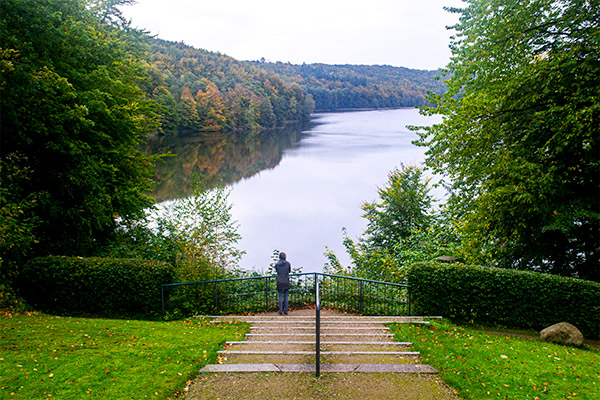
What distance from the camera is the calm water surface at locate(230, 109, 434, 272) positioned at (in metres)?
24.8

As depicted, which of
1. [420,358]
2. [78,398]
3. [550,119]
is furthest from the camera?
[550,119]

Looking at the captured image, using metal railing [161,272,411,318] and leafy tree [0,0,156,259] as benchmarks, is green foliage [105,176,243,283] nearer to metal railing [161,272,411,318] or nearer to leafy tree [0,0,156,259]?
leafy tree [0,0,156,259]

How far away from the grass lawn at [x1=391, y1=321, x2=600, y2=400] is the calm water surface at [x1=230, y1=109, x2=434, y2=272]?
39.5ft

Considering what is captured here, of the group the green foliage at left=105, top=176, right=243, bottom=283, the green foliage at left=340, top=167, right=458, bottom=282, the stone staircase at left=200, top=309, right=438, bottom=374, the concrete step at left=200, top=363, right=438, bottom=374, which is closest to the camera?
the concrete step at left=200, top=363, right=438, bottom=374

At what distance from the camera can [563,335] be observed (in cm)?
877

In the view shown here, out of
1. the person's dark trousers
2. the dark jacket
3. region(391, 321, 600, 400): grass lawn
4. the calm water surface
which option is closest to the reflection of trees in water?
the calm water surface

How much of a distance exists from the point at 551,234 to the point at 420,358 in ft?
22.6

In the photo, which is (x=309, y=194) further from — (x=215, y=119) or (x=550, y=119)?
(x=215, y=119)

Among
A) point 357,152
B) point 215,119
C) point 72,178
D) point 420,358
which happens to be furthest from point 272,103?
point 420,358

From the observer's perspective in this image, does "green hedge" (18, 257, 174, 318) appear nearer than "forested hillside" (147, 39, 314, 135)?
Yes

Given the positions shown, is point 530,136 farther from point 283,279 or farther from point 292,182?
point 292,182

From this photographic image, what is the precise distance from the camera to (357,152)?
193ft

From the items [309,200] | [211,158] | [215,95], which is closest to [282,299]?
[309,200]

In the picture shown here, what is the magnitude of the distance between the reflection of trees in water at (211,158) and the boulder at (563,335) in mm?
24633
